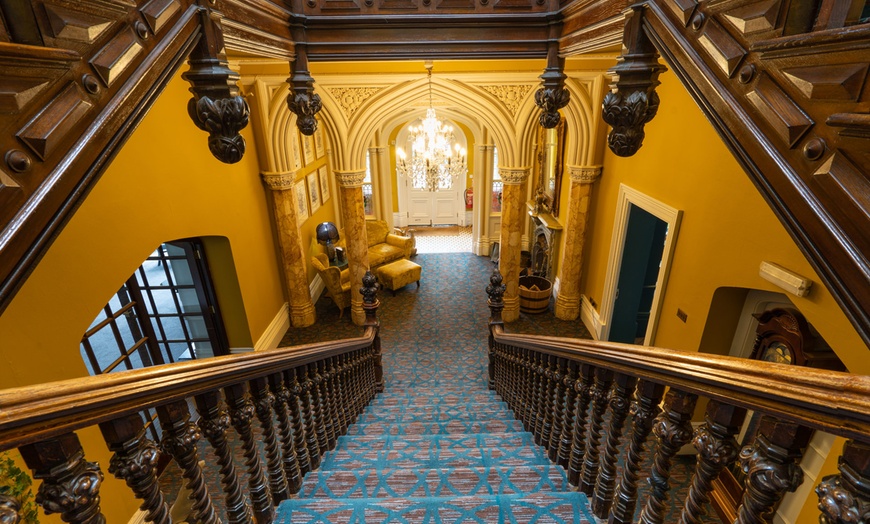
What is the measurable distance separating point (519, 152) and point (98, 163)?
661 centimetres

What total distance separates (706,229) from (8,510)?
172 inches

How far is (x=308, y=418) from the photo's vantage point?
214cm

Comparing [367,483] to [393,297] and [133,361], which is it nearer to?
[133,361]

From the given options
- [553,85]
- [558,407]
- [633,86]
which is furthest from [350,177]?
[633,86]

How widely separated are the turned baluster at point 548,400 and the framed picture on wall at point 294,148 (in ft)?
17.4

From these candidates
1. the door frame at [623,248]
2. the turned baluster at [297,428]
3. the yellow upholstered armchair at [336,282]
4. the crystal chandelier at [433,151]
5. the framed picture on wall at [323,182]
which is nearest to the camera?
the turned baluster at [297,428]

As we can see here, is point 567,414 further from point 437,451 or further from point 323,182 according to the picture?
point 323,182

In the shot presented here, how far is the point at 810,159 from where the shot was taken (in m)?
0.88

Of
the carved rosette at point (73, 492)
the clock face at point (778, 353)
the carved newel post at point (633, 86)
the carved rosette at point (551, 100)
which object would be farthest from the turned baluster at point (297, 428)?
the clock face at point (778, 353)

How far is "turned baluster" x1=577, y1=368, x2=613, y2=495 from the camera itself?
1.54 metres

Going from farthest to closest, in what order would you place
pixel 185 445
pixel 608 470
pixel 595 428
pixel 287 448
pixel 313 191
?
1. pixel 313 191
2. pixel 287 448
3. pixel 595 428
4. pixel 608 470
5. pixel 185 445

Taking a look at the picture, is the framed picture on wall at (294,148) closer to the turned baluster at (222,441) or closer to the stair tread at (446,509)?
the stair tread at (446,509)

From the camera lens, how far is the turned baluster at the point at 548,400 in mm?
2357

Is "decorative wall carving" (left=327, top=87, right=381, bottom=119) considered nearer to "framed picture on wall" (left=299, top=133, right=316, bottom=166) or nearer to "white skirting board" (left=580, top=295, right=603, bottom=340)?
"framed picture on wall" (left=299, top=133, right=316, bottom=166)
